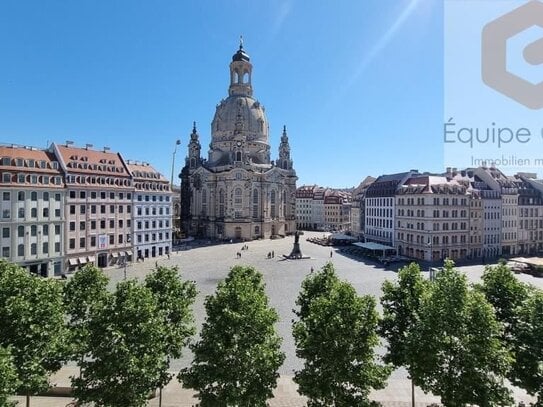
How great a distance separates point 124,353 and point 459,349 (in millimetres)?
15478

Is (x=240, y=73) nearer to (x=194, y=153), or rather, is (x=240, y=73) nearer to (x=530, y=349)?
(x=194, y=153)

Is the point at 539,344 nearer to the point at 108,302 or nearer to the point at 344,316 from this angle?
the point at 344,316

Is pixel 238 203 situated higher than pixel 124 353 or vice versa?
pixel 238 203

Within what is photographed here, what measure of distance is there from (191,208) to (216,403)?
11014 centimetres

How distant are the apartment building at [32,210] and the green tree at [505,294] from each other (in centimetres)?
5385

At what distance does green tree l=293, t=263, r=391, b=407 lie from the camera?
15.8 metres

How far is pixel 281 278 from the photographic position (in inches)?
2082

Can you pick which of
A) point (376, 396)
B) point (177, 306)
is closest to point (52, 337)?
point (177, 306)

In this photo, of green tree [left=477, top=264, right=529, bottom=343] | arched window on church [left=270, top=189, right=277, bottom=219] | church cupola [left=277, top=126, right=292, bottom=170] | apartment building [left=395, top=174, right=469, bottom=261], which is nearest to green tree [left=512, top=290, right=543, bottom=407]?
green tree [left=477, top=264, right=529, bottom=343]

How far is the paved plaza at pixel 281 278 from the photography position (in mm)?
20712

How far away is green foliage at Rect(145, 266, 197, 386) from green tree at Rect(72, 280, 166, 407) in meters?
1.26

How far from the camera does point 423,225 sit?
6675cm

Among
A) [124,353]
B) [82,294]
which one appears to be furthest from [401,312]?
[82,294]

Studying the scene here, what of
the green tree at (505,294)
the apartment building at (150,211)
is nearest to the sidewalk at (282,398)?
the green tree at (505,294)
